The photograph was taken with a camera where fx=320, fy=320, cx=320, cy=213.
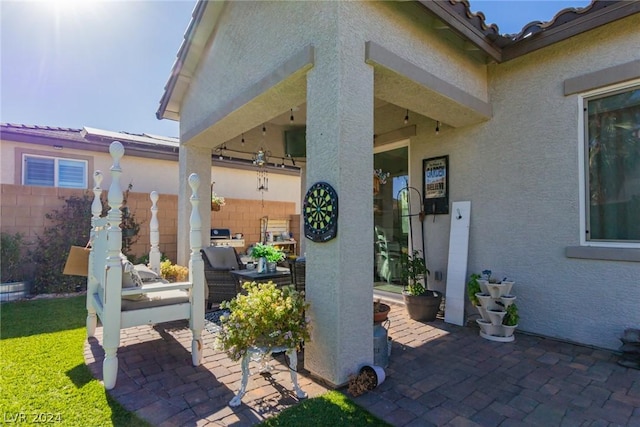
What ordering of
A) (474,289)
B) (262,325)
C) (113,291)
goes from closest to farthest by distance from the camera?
1. (262,325)
2. (113,291)
3. (474,289)

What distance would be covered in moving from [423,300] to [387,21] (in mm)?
4194

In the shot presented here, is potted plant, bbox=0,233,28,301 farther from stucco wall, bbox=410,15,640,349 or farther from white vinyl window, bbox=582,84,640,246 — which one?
white vinyl window, bbox=582,84,640,246

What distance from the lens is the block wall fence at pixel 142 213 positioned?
297 inches

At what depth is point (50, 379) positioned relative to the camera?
3.32 m

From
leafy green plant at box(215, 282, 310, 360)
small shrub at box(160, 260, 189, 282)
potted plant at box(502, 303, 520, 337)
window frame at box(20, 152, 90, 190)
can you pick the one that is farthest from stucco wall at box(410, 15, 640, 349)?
window frame at box(20, 152, 90, 190)

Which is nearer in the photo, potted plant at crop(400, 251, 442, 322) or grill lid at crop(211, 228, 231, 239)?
potted plant at crop(400, 251, 442, 322)

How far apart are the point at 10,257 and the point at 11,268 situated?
0.26 metres

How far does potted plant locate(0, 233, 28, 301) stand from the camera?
272 inches

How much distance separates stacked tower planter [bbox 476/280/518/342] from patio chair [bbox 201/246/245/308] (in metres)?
4.19

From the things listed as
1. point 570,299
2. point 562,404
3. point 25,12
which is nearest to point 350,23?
point 562,404

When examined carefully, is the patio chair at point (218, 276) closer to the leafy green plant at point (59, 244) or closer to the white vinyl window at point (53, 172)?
the leafy green plant at point (59, 244)

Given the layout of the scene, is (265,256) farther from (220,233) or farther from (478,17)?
(220,233)

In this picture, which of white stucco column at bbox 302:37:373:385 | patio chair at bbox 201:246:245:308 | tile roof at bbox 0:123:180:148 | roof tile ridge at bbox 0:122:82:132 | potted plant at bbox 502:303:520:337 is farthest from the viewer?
roof tile ridge at bbox 0:122:82:132

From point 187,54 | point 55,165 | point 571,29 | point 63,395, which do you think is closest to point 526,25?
point 571,29
